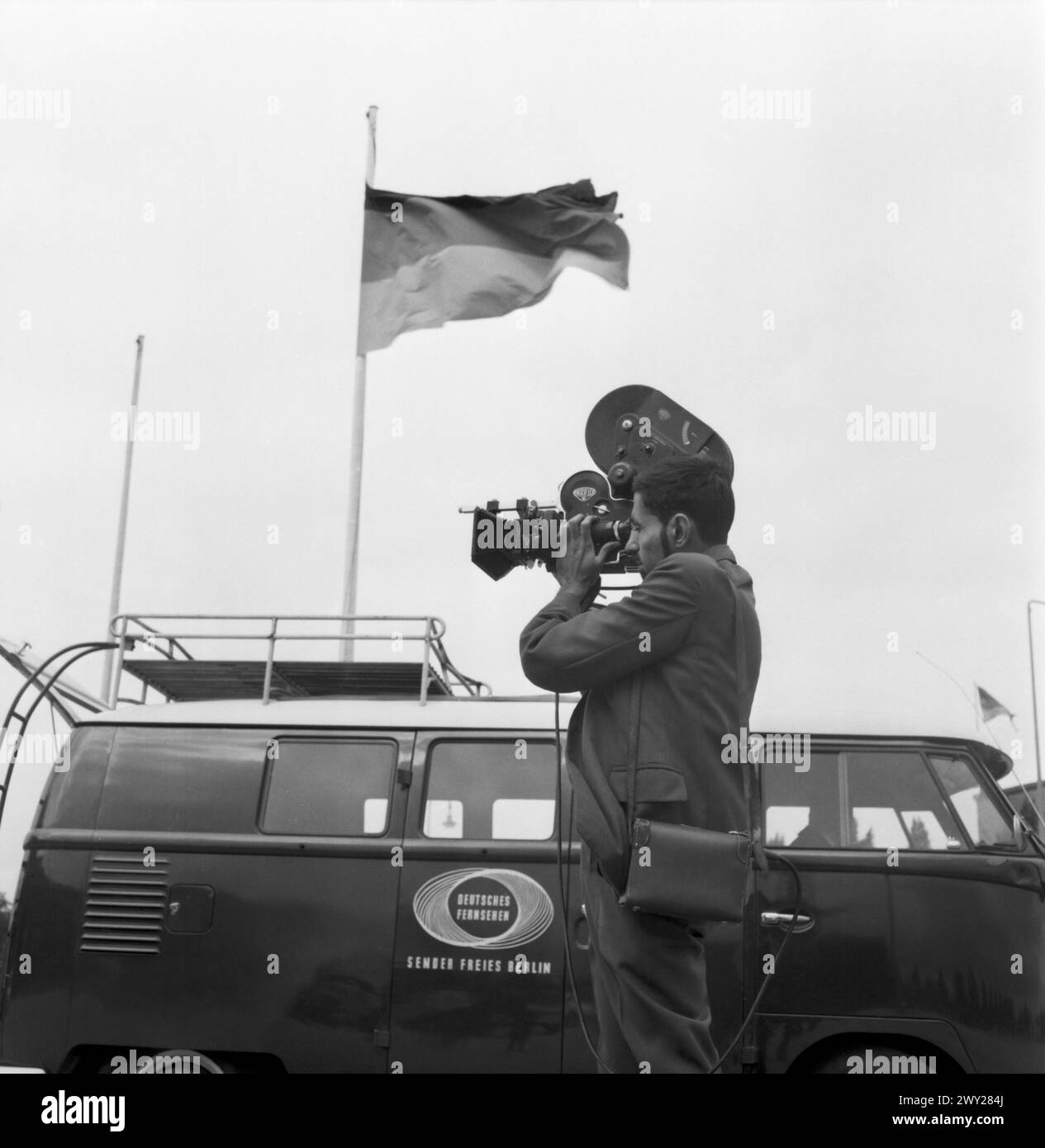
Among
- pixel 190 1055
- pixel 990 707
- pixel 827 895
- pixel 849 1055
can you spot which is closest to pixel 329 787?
pixel 190 1055

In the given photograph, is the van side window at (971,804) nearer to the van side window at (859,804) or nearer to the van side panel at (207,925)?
the van side window at (859,804)

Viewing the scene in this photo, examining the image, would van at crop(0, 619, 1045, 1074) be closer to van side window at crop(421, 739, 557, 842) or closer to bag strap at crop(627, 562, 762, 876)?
van side window at crop(421, 739, 557, 842)

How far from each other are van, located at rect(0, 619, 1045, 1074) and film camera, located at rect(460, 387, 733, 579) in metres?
2.89

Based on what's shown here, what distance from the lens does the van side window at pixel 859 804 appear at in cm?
633

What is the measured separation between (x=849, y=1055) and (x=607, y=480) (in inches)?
153

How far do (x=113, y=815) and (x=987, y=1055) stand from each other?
15.7 feet

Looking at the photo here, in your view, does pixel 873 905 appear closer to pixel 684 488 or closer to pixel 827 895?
pixel 827 895

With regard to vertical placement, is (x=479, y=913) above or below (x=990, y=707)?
below

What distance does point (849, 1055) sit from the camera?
5977 mm

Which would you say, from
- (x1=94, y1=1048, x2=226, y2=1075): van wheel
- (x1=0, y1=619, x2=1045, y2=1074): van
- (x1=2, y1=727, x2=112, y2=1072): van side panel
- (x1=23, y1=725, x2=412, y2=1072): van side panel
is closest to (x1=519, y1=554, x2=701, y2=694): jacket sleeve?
(x1=0, y1=619, x2=1045, y2=1074): van

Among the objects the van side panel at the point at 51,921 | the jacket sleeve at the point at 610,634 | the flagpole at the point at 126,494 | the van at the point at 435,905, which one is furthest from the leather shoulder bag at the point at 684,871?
the flagpole at the point at 126,494

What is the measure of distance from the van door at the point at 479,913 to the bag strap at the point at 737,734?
3.20m

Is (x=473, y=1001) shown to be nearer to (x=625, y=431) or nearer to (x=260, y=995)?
(x=260, y=995)

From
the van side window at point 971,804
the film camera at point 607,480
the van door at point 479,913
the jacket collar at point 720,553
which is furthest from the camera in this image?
the van side window at point 971,804
